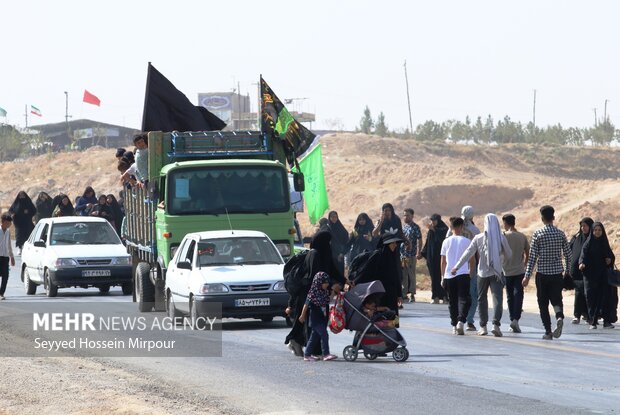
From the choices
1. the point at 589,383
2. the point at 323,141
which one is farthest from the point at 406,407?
the point at 323,141

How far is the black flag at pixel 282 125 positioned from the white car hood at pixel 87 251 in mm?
4120

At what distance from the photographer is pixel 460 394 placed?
1214cm

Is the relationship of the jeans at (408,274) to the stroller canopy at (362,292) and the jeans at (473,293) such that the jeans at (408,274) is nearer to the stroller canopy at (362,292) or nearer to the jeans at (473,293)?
the jeans at (473,293)

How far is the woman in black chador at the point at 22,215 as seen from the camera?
1449 inches

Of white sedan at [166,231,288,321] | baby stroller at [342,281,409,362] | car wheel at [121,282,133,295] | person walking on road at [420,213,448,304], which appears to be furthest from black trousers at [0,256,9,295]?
baby stroller at [342,281,409,362]

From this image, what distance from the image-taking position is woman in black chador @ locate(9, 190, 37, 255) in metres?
36.8

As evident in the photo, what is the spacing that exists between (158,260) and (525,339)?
690 centimetres

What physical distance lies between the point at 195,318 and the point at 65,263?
8250 mm

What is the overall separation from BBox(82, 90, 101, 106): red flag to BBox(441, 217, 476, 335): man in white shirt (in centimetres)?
9170

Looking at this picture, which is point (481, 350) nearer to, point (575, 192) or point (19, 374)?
point (19, 374)

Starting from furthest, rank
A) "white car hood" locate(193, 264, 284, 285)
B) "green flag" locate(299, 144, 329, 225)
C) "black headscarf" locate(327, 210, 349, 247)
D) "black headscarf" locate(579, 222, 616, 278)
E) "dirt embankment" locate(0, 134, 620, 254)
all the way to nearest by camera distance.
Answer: "dirt embankment" locate(0, 134, 620, 254) < "green flag" locate(299, 144, 329, 225) < "black headscarf" locate(327, 210, 349, 247) < "black headscarf" locate(579, 222, 616, 278) < "white car hood" locate(193, 264, 284, 285)

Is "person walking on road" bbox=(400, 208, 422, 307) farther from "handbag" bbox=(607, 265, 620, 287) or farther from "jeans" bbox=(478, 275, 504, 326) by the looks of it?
"jeans" bbox=(478, 275, 504, 326)

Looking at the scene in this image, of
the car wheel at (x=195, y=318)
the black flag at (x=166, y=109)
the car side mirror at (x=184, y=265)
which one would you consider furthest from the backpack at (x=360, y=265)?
the black flag at (x=166, y=109)

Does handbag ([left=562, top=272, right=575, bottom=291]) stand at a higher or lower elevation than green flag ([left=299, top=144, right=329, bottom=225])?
lower
